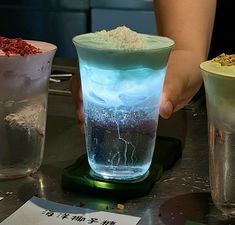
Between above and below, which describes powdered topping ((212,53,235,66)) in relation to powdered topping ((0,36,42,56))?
above

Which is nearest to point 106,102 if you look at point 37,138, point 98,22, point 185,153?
point 37,138

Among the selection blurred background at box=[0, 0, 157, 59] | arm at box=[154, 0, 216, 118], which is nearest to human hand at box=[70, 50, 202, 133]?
arm at box=[154, 0, 216, 118]

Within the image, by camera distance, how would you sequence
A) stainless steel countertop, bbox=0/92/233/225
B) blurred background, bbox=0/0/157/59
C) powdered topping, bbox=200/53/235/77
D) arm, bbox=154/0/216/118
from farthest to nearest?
blurred background, bbox=0/0/157/59, arm, bbox=154/0/216/118, stainless steel countertop, bbox=0/92/233/225, powdered topping, bbox=200/53/235/77

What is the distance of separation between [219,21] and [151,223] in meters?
0.85

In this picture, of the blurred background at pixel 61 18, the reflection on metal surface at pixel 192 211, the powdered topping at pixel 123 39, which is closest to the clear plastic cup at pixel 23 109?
the powdered topping at pixel 123 39

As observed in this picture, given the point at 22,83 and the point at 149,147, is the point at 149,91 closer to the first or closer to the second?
the point at 149,147

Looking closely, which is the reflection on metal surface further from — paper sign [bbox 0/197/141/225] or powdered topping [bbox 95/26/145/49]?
powdered topping [bbox 95/26/145/49]

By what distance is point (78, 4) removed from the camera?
8.68ft

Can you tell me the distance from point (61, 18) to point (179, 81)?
1.86m

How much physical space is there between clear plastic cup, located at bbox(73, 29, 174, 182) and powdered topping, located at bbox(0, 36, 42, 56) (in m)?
0.08

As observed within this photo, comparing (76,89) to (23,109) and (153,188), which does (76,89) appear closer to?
(23,109)

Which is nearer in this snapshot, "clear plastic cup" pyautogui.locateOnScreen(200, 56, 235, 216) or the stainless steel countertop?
"clear plastic cup" pyautogui.locateOnScreen(200, 56, 235, 216)

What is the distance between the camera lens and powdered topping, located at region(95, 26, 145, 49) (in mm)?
764

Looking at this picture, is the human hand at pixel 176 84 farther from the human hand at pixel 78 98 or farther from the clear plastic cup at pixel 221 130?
the clear plastic cup at pixel 221 130
